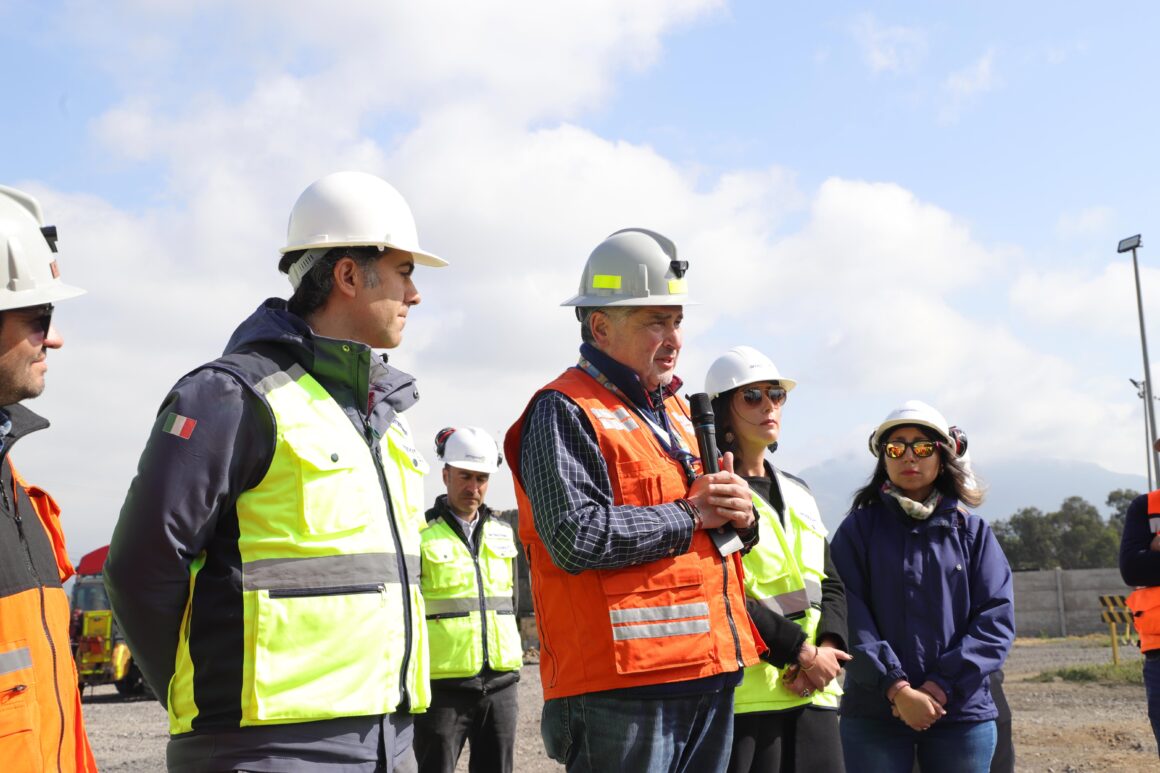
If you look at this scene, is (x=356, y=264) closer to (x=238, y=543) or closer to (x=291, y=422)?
(x=291, y=422)

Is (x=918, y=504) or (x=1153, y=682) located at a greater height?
(x=918, y=504)

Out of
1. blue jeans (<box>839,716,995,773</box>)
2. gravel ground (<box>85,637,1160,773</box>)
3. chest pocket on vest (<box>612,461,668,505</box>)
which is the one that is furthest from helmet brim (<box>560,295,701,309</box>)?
gravel ground (<box>85,637,1160,773</box>)

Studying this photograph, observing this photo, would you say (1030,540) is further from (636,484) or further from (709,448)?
(636,484)

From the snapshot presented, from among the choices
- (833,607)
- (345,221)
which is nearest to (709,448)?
(345,221)

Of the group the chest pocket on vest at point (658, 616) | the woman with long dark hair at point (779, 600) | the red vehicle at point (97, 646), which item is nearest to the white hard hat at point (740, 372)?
the woman with long dark hair at point (779, 600)

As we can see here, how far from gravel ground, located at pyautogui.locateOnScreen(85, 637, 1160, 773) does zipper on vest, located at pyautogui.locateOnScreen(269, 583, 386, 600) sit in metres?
7.54

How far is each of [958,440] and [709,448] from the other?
228 cm

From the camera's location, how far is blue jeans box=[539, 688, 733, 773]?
3256 millimetres

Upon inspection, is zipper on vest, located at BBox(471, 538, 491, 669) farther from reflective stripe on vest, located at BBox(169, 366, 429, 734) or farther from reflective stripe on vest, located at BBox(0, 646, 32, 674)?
reflective stripe on vest, located at BBox(0, 646, 32, 674)

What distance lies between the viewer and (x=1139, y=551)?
6.63 m

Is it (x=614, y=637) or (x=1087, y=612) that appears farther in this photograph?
(x=1087, y=612)

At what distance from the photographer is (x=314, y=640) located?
2684 millimetres

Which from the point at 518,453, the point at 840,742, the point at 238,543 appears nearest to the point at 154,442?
the point at 238,543

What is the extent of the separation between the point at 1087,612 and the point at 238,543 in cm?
3221
